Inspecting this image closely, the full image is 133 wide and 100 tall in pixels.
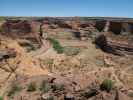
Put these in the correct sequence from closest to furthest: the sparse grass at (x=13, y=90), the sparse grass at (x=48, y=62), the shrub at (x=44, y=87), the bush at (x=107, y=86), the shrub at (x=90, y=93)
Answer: the shrub at (x=90, y=93), the bush at (x=107, y=86), the shrub at (x=44, y=87), the sparse grass at (x=13, y=90), the sparse grass at (x=48, y=62)

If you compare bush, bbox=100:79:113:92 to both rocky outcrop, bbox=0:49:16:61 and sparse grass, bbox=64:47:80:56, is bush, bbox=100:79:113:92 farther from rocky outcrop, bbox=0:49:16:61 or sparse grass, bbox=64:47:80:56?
sparse grass, bbox=64:47:80:56

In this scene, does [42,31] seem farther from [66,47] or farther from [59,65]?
[59,65]

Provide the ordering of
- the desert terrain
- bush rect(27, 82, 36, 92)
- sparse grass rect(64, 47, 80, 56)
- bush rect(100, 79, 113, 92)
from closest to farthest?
bush rect(100, 79, 113, 92) < the desert terrain < bush rect(27, 82, 36, 92) < sparse grass rect(64, 47, 80, 56)

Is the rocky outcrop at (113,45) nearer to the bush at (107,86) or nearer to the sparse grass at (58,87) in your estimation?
the sparse grass at (58,87)

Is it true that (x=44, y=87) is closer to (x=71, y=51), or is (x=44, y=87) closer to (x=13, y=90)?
(x=13, y=90)

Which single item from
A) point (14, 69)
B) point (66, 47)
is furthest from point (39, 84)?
point (66, 47)

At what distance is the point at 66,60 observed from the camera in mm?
43062

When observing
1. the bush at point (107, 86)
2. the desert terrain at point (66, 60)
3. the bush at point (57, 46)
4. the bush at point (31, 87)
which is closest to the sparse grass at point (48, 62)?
the desert terrain at point (66, 60)

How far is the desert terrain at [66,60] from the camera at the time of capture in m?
26.0

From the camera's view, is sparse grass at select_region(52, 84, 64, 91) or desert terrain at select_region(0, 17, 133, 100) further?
sparse grass at select_region(52, 84, 64, 91)

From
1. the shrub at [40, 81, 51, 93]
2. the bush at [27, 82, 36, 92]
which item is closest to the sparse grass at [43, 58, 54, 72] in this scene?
the shrub at [40, 81, 51, 93]

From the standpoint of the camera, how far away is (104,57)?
46.8m

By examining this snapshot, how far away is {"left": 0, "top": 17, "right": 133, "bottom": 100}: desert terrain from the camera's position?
1022 inches

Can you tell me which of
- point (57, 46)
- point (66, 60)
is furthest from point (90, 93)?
point (57, 46)
